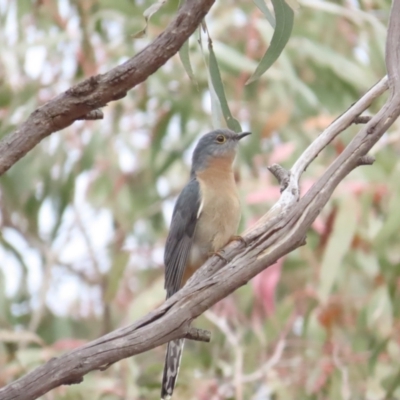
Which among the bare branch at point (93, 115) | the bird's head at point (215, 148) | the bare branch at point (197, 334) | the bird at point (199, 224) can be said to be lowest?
the bare branch at point (197, 334)

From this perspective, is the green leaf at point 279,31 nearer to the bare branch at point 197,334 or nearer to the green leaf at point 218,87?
the green leaf at point 218,87

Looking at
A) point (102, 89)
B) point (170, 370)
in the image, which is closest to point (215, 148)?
point (170, 370)

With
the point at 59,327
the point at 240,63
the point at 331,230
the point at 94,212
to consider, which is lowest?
the point at 331,230

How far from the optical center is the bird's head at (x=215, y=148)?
3.95 metres

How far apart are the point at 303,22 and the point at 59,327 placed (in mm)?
2736

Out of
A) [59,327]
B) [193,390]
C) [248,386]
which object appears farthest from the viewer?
[59,327]

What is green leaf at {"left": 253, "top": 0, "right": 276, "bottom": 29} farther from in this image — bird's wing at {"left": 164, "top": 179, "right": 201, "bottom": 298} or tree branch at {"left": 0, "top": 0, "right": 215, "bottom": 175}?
bird's wing at {"left": 164, "top": 179, "right": 201, "bottom": 298}

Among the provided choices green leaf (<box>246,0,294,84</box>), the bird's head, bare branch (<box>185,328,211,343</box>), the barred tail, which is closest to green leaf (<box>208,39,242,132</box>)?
green leaf (<box>246,0,294,84</box>)

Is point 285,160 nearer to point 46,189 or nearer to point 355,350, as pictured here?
point 355,350

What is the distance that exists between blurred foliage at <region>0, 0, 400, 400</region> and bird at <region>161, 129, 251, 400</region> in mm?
574

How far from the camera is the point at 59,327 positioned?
539 centimetres

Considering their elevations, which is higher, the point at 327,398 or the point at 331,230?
the point at 331,230

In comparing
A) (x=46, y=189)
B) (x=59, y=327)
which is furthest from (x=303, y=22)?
(x=59, y=327)

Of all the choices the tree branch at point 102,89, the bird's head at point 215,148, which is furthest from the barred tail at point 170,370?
the tree branch at point 102,89
